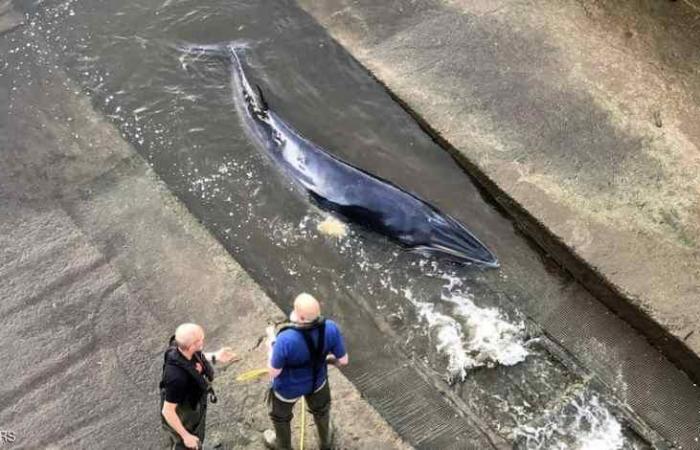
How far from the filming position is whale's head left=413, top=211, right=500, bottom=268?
7367 mm

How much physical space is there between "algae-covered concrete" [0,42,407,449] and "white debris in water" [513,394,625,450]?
1.27m

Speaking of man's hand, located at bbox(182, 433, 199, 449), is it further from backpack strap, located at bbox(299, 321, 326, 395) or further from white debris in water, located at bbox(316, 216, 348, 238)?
white debris in water, located at bbox(316, 216, 348, 238)

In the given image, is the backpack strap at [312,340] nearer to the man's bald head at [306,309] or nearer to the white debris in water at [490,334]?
the man's bald head at [306,309]

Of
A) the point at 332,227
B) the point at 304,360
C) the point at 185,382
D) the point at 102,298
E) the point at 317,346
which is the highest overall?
the point at 317,346

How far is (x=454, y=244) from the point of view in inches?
290

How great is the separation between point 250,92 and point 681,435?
5.86m

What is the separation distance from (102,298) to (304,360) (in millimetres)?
3025

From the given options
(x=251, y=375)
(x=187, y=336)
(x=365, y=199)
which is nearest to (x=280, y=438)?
(x=251, y=375)

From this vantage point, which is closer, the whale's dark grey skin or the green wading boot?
the green wading boot

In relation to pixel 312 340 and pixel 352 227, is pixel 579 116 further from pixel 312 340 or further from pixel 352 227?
pixel 312 340

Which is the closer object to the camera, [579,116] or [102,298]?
[102,298]

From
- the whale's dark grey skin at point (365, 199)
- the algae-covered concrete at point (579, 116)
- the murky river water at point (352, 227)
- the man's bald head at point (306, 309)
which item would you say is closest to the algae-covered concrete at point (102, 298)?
the murky river water at point (352, 227)

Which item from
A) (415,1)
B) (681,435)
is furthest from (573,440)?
(415,1)

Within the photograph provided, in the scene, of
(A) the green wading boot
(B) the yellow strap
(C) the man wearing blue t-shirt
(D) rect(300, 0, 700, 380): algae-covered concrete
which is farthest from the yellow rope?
(D) rect(300, 0, 700, 380): algae-covered concrete
